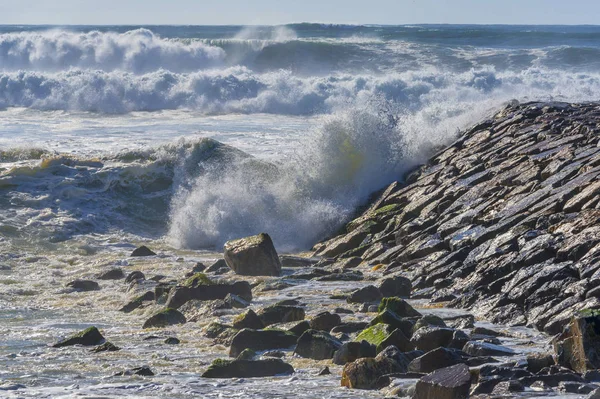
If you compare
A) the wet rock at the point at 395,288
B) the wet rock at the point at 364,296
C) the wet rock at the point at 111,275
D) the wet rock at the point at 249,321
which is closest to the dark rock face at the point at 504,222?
the wet rock at the point at 395,288

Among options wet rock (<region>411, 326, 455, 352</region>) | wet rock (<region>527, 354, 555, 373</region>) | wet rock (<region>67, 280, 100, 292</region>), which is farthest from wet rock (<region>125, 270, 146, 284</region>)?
wet rock (<region>527, 354, 555, 373</region>)

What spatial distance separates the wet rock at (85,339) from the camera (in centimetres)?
880

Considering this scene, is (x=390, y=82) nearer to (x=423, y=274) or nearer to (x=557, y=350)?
(x=423, y=274)

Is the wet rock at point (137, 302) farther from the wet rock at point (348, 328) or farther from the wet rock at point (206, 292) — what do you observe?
the wet rock at point (348, 328)

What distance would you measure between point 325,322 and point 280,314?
0.58 metres

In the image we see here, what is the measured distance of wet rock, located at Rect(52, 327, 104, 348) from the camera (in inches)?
347

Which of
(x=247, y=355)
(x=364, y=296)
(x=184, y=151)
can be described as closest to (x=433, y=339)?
(x=247, y=355)

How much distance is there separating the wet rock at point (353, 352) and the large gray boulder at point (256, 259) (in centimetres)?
431

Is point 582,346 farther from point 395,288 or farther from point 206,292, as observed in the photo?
point 206,292

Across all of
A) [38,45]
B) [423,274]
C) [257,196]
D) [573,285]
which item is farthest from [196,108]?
[573,285]

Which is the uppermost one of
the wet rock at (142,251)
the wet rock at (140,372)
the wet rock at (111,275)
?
the wet rock at (140,372)

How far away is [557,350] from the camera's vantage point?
265 inches

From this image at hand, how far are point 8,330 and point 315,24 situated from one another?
50124 millimetres

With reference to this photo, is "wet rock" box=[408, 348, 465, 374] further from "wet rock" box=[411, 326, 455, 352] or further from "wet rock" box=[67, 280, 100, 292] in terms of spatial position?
"wet rock" box=[67, 280, 100, 292]
